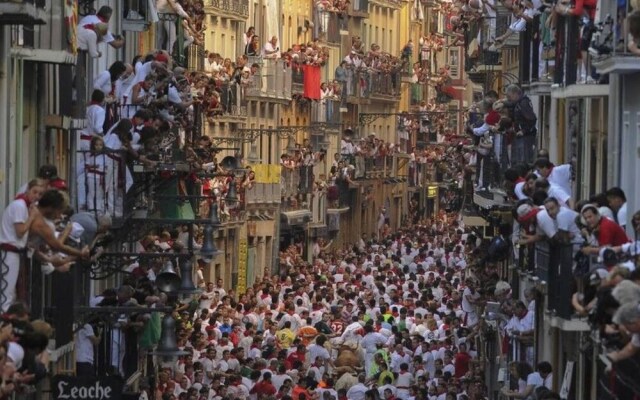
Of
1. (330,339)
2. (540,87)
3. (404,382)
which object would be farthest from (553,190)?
(330,339)

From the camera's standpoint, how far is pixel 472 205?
172 feet

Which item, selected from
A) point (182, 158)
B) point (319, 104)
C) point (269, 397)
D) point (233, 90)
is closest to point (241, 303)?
point (182, 158)

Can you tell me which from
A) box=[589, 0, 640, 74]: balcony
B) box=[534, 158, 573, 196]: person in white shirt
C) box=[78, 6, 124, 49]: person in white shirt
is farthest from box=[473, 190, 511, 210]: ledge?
box=[589, 0, 640, 74]: balcony

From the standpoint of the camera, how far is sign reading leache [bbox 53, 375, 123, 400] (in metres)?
30.3

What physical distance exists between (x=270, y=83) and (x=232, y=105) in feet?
22.1

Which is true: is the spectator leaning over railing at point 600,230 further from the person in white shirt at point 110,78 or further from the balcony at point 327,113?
the balcony at point 327,113

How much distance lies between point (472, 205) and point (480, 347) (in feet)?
13.5

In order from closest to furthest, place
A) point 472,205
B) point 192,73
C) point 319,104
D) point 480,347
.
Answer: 1. point 480,347
2. point 472,205
3. point 192,73
4. point 319,104

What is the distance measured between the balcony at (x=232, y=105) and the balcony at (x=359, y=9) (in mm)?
28469

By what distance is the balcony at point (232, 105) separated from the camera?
227ft

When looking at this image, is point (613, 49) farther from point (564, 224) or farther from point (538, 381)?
point (538, 381)

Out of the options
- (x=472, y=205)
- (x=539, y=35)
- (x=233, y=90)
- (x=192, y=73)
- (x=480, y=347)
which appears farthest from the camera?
(x=233, y=90)

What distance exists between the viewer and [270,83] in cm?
7900

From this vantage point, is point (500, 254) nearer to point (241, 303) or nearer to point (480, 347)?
point (480, 347)
